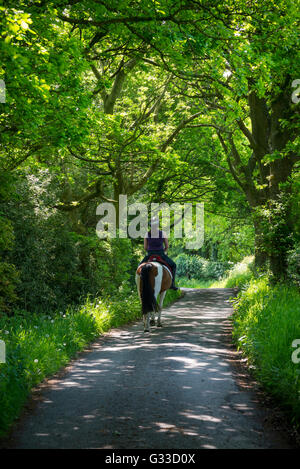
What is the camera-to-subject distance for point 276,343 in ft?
23.6

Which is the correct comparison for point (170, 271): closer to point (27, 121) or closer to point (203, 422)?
point (27, 121)

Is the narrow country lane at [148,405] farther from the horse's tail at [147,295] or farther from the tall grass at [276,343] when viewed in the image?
the horse's tail at [147,295]

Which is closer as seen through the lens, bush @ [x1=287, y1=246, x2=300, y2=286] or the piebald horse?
the piebald horse

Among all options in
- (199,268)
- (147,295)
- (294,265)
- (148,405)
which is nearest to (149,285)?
(147,295)

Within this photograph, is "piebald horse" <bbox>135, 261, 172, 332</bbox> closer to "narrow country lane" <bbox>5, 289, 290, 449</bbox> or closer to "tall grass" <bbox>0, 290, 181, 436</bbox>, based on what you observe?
"tall grass" <bbox>0, 290, 181, 436</bbox>

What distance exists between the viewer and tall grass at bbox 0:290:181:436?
590 centimetres

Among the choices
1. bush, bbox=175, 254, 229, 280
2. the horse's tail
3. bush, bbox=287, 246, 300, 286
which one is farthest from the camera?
bush, bbox=175, 254, 229, 280

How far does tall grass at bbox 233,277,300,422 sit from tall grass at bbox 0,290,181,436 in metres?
3.27

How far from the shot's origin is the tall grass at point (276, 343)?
19.1 ft

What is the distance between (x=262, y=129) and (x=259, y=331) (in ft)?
37.0

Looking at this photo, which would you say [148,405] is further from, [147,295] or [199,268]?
[199,268]

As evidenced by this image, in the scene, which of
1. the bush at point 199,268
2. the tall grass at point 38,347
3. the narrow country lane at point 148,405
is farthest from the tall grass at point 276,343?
the bush at point 199,268

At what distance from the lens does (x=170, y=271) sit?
1337cm

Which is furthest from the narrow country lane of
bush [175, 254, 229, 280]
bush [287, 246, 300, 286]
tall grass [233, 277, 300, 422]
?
bush [175, 254, 229, 280]
